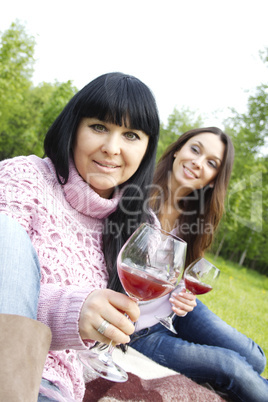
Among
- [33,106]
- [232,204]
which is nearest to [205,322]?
[232,204]

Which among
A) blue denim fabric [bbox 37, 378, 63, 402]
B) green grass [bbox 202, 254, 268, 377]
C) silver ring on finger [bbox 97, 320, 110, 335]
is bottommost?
green grass [bbox 202, 254, 268, 377]

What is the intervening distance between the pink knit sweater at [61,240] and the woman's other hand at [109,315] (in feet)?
0.15

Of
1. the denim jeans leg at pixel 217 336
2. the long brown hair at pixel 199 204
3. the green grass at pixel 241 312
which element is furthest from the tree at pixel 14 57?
the denim jeans leg at pixel 217 336

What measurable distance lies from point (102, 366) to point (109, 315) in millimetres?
341

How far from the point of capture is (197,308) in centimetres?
346

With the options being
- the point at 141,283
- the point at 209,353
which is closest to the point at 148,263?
the point at 141,283

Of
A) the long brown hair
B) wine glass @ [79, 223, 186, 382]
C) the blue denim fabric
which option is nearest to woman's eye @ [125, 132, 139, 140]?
wine glass @ [79, 223, 186, 382]

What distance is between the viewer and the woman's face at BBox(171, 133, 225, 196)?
3.85m

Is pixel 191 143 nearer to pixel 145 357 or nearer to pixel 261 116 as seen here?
pixel 145 357

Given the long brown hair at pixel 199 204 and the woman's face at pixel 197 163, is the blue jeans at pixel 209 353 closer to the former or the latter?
the long brown hair at pixel 199 204

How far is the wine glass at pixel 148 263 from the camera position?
4.07 feet

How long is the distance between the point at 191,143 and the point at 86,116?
7.31 ft

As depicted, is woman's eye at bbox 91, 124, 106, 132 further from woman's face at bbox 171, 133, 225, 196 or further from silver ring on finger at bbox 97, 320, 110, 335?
woman's face at bbox 171, 133, 225, 196

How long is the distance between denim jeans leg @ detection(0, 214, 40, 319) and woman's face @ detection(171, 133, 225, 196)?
2.86 metres
